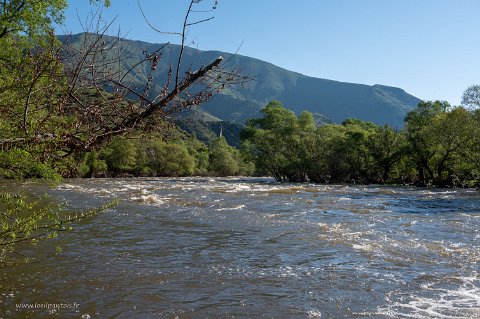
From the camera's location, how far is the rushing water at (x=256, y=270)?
23.8 ft

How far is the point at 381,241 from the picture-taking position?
13344mm

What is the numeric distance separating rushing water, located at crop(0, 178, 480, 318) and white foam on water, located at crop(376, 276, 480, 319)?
0.06ft

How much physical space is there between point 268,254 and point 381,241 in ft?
14.0

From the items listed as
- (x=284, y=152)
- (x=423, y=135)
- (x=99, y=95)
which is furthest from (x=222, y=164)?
(x=99, y=95)

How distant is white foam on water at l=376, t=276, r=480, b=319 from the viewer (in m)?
7.02

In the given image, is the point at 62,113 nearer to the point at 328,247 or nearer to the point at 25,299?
the point at 25,299

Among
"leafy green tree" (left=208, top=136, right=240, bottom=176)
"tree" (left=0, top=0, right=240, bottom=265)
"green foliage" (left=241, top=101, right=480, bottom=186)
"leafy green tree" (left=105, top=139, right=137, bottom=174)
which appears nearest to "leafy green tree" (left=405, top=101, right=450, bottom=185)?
"green foliage" (left=241, top=101, right=480, bottom=186)

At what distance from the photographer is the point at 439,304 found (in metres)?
7.52

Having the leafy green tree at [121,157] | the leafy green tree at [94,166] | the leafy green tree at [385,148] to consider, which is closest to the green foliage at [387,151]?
the leafy green tree at [385,148]

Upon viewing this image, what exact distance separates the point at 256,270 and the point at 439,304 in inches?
156

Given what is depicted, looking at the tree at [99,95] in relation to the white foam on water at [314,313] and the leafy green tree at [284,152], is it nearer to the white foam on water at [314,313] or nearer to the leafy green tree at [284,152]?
the white foam on water at [314,313]

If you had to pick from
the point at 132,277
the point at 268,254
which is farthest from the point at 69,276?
the point at 268,254

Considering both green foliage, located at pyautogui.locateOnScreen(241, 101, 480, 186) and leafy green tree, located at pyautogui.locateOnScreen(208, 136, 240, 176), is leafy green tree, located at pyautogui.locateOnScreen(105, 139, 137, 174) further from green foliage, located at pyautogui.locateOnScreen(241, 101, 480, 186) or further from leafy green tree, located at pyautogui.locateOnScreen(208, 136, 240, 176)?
leafy green tree, located at pyautogui.locateOnScreen(208, 136, 240, 176)

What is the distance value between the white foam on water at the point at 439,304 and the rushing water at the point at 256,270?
20 mm
